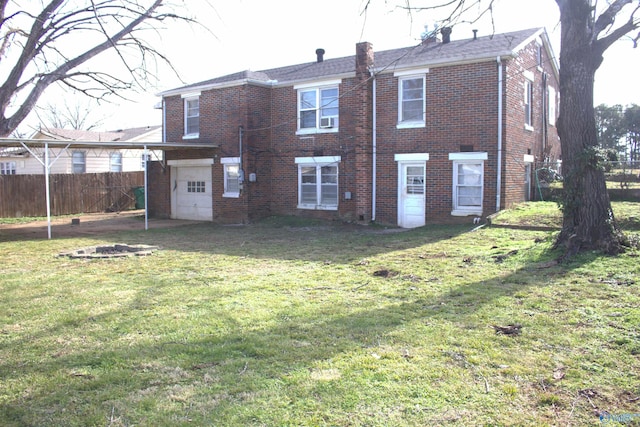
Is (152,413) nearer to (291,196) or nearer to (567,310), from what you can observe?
(567,310)

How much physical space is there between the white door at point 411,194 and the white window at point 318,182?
2372 mm

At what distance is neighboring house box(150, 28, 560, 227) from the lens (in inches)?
599

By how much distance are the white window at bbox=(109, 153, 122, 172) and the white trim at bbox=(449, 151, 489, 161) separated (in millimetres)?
23583

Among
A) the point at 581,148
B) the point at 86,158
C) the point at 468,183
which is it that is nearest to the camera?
the point at 581,148

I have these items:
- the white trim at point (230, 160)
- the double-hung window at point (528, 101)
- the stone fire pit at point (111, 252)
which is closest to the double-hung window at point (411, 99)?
the double-hung window at point (528, 101)

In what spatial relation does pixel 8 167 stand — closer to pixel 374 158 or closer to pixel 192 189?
pixel 192 189

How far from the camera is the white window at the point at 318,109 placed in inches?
707

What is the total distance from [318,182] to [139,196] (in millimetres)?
13217

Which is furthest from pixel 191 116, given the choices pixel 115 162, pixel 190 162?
pixel 115 162

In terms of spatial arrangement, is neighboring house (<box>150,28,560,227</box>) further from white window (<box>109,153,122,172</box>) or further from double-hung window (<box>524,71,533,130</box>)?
white window (<box>109,153,122,172</box>)

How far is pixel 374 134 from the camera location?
666 inches

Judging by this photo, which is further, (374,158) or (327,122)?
(327,122)

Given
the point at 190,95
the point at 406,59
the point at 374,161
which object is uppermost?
the point at 406,59

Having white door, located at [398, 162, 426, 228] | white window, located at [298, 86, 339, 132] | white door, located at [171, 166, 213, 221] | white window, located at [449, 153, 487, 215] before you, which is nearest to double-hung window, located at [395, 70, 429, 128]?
white door, located at [398, 162, 426, 228]
